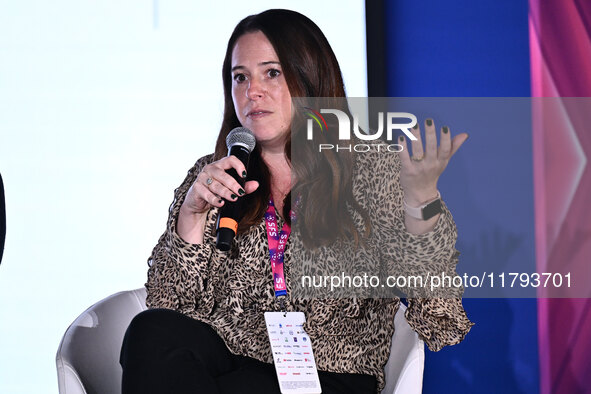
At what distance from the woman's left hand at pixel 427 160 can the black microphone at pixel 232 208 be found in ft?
1.12

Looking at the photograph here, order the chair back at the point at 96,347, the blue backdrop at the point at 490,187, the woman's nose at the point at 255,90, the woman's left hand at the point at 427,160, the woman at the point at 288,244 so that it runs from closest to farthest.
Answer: the woman's left hand at the point at 427,160
the woman at the point at 288,244
the chair back at the point at 96,347
the woman's nose at the point at 255,90
the blue backdrop at the point at 490,187

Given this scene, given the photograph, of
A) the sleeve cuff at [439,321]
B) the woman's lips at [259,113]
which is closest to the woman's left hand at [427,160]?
the sleeve cuff at [439,321]

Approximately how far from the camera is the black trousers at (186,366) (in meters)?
1.38

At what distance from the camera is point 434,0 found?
2.51 meters

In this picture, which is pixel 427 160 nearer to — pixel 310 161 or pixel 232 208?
pixel 232 208

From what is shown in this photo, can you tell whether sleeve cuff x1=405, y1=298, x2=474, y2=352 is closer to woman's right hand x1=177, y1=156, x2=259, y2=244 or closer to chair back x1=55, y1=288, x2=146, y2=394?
woman's right hand x1=177, y1=156, x2=259, y2=244

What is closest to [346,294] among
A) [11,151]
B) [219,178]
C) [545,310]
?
[219,178]

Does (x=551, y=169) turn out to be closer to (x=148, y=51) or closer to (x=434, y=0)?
(x=434, y=0)

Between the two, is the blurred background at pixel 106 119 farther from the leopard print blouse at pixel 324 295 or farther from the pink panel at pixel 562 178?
the leopard print blouse at pixel 324 295

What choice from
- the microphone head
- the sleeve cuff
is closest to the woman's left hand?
the sleeve cuff

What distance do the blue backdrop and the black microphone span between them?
79cm

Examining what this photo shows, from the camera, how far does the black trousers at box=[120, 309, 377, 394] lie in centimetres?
138

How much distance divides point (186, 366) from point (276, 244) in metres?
0.44

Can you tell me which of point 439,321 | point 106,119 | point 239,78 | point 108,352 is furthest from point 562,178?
point 106,119
